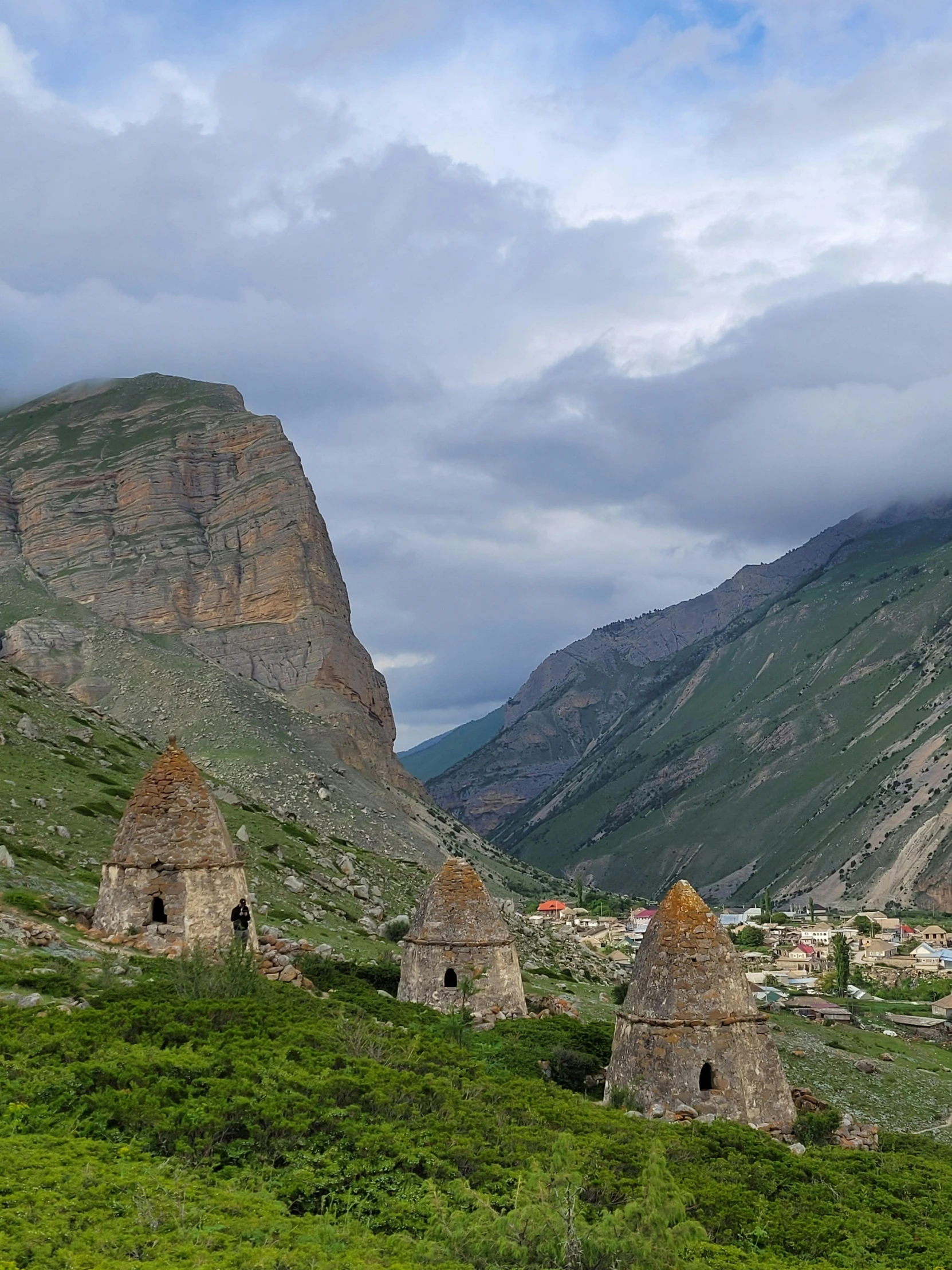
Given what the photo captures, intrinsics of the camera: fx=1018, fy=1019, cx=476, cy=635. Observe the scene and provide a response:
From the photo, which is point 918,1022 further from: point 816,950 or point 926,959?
point 926,959

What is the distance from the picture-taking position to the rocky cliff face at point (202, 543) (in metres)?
114

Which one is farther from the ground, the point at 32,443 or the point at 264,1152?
the point at 32,443

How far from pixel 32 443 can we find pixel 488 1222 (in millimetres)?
136632

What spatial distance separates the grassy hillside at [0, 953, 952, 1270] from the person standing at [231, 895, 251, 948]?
17.0 feet

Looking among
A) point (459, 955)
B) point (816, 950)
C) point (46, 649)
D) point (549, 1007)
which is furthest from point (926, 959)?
point (46, 649)

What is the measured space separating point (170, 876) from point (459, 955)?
7647mm

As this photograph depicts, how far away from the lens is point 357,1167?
1249 centimetres

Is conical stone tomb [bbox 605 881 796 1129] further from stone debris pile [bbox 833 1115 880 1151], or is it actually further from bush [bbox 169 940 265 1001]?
bush [bbox 169 940 265 1001]

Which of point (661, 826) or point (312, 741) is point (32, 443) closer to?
point (312, 741)

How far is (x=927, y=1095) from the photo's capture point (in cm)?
3030

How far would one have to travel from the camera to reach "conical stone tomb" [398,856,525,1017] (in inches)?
1014

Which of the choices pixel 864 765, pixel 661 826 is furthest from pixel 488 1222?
pixel 661 826

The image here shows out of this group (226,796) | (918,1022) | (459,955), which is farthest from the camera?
(226,796)

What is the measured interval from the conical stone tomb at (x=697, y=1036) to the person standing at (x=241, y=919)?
9243mm
